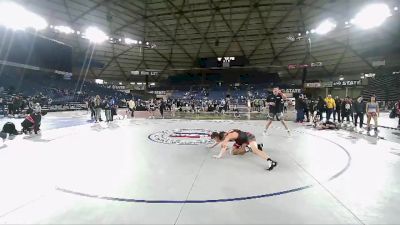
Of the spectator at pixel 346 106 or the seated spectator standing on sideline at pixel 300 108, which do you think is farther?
the seated spectator standing on sideline at pixel 300 108

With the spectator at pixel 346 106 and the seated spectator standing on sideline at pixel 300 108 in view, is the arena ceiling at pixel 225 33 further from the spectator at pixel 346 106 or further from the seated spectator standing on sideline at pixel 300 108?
the seated spectator standing on sideline at pixel 300 108

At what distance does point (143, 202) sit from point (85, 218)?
2.55 feet

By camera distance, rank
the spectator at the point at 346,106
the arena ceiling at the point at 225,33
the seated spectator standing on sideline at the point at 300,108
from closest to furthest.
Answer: the spectator at the point at 346,106 < the seated spectator standing on sideline at the point at 300,108 < the arena ceiling at the point at 225,33

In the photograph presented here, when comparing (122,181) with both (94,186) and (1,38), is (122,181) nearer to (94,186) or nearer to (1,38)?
(94,186)

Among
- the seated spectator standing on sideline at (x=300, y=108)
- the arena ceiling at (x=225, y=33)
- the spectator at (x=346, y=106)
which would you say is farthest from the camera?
the arena ceiling at (x=225, y=33)

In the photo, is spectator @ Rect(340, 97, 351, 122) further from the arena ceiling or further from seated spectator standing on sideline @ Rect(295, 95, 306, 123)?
the arena ceiling

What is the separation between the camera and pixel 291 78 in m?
48.4

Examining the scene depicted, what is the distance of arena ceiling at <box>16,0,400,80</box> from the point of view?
2895 centimetres

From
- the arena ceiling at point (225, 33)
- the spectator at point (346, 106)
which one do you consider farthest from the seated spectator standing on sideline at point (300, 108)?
the arena ceiling at point (225, 33)

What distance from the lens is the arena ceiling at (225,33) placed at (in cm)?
2895

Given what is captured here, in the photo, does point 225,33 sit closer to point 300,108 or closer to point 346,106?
point 300,108

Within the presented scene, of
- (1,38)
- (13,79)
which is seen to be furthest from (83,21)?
(13,79)

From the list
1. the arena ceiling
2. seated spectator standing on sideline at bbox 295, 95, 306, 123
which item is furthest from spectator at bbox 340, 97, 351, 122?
the arena ceiling

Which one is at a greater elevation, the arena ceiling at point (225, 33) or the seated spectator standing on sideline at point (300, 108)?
the arena ceiling at point (225, 33)
